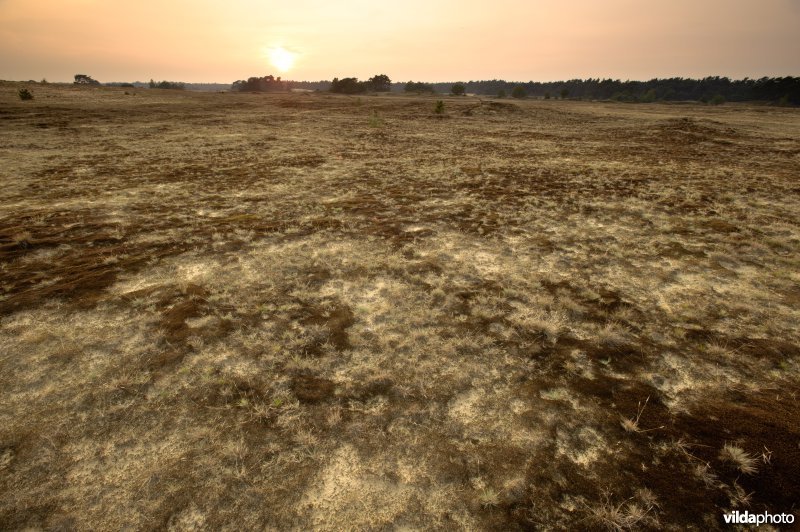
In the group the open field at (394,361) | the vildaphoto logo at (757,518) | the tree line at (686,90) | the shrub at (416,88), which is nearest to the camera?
the vildaphoto logo at (757,518)

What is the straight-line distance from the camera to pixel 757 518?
297 cm

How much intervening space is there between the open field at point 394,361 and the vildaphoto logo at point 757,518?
10cm

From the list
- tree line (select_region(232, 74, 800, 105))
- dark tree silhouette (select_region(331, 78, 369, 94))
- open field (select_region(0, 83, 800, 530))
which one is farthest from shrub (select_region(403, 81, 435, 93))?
open field (select_region(0, 83, 800, 530))

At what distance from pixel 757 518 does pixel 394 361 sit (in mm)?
3618

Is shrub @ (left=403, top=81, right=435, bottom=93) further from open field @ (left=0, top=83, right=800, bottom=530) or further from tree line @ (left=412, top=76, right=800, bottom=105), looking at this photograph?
open field @ (left=0, top=83, right=800, bottom=530)

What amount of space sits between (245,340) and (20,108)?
42.9 metres

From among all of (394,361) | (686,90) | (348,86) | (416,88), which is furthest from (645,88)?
(394,361)

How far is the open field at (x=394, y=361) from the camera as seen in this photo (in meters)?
3.16

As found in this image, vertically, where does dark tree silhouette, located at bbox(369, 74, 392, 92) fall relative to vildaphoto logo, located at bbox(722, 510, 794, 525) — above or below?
above

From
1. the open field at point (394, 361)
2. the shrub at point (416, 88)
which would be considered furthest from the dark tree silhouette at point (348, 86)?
the open field at point (394, 361)

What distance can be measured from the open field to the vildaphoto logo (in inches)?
4.1

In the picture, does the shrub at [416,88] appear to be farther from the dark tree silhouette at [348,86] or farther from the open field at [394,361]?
the open field at [394,361]

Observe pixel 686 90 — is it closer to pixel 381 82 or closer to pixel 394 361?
pixel 381 82

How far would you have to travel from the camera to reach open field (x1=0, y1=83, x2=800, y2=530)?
3.16 metres
